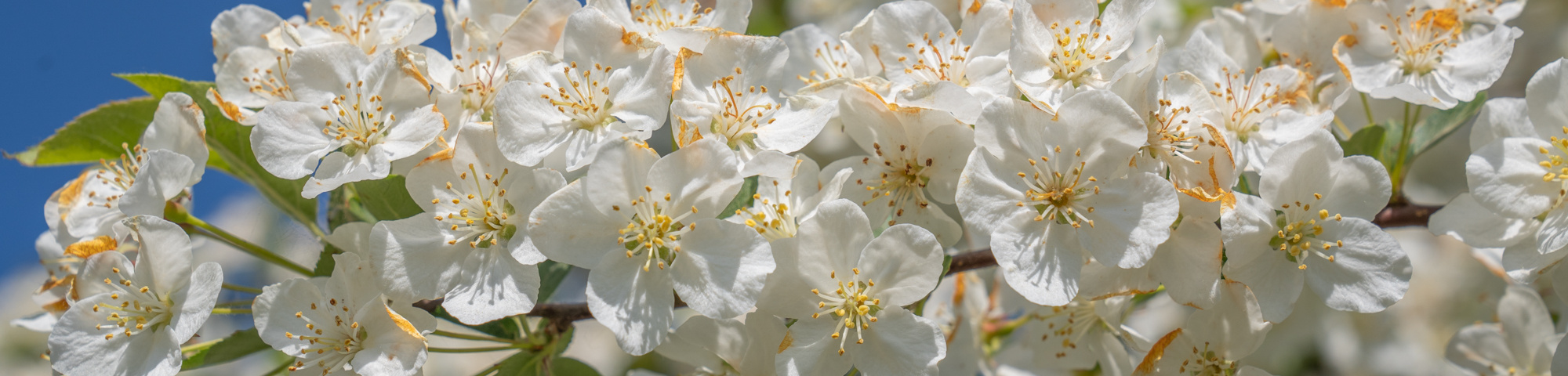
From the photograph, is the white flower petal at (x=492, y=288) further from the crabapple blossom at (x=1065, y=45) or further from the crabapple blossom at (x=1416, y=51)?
the crabapple blossom at (x=1416, y=51)

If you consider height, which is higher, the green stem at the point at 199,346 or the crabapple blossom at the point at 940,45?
the crabapple blossom at the point at 940,45

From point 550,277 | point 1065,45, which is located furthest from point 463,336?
point 1065,45

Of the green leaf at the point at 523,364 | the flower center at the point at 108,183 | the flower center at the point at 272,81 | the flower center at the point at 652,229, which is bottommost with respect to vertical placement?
the green leaf at the point at 523,364

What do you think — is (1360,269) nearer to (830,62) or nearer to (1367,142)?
(1367,142)

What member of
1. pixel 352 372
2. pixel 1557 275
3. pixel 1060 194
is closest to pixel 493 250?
pixel 352 372

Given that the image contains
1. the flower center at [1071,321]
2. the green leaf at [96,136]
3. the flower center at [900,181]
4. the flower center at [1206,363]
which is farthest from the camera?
the flower center at [1071,321]

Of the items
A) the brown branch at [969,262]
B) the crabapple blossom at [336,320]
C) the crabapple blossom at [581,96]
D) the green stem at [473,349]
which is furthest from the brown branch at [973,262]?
the crabapple blossom at [336,320]
